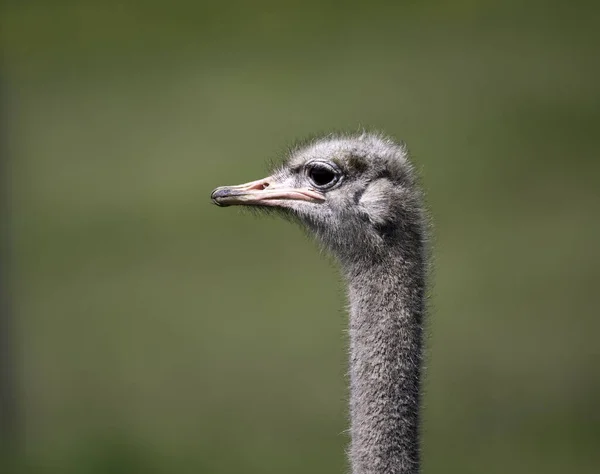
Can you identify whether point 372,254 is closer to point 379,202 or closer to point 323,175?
point 379,202

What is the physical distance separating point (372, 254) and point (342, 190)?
0.16 m

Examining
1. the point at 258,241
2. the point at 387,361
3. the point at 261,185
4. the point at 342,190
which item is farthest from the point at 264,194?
the point at 258,241

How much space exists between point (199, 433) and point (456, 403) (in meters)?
1.12

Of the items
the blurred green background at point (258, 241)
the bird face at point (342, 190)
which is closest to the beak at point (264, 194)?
the bird face at point (342, 190)

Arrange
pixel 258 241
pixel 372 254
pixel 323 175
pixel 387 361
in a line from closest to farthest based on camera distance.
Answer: pixel 387 361 < pixel 372 254 < pixel 323 175 < pixel 258 241

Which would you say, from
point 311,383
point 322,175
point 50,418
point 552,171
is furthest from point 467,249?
point 322,175

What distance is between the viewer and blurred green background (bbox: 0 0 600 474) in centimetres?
555

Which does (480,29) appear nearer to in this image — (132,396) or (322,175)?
(132,396)

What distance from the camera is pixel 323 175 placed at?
8.11ft

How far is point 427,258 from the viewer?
2.38m

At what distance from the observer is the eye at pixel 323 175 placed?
2.45 meters

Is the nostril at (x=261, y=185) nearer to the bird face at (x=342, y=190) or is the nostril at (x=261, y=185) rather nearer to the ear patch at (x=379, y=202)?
the bird face at (x=342, y=190)

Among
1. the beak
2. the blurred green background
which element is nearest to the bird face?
the beak

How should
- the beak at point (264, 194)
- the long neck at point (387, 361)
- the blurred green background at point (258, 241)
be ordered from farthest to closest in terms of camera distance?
the blurred green background at point (258, 241), the beak at point (264, 194), the long neck at point (387, 361)
